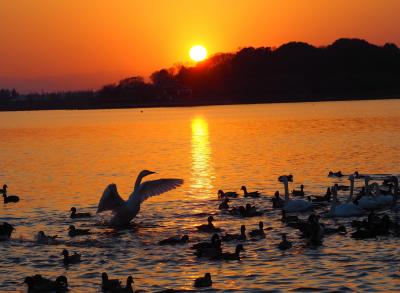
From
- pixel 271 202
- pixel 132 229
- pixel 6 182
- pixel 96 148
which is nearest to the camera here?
pixel 132 229

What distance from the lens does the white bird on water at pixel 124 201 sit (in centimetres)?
2452

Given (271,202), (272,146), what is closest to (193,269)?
(271,202)

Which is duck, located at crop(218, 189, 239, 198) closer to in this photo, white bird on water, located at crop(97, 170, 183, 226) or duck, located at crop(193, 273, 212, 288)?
white bird on water, located at crop(97, 170, 183, 226)

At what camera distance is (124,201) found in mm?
25359

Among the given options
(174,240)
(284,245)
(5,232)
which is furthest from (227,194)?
(284,245)

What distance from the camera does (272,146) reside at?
5722 cm

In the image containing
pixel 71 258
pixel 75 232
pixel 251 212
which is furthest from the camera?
pixel 251 212

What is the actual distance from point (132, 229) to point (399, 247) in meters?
8.49

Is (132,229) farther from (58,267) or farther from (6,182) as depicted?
(6,182)

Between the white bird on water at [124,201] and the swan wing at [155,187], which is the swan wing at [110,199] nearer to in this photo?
the white bird on water at [124,201]

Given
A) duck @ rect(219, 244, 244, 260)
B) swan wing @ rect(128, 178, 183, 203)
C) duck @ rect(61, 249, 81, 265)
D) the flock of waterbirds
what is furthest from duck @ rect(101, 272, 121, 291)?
swan wing @ rect(128, 178, 183, 203)

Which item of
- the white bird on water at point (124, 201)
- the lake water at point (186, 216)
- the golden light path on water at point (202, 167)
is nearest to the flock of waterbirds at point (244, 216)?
the white bird on water at point (124, 201)

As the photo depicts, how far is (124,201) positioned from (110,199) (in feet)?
2.75

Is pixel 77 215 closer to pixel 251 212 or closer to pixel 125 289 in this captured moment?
pixel 251 212
